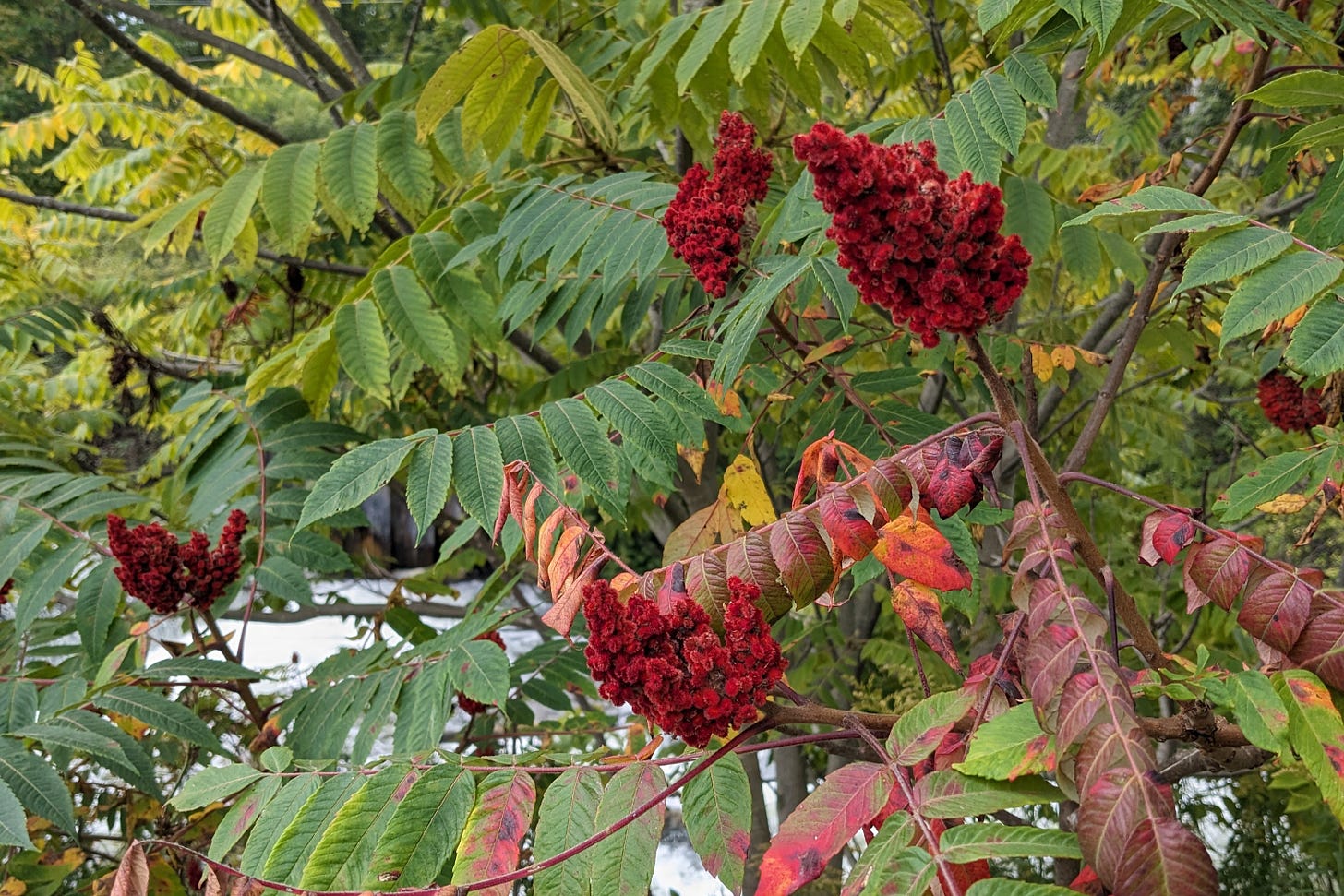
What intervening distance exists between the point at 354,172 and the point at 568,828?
5.70 ft

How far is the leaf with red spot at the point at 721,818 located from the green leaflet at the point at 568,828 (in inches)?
4.1

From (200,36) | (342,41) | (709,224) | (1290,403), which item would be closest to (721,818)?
(709,224)

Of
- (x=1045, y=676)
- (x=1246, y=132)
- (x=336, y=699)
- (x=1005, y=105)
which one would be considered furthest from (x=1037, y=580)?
(x=1246, y=132)

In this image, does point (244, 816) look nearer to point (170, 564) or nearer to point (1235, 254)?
point (170, 564)

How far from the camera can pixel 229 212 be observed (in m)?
2.19

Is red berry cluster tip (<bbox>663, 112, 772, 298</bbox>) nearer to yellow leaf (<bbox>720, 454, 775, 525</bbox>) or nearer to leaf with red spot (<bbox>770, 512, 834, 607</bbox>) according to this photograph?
yellow leaf (<bbox>720, 454, 775, 525</bbox>)

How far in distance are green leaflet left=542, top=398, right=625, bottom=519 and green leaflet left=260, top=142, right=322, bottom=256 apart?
3.41 ft

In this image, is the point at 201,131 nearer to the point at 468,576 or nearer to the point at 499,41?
the point at 499,41

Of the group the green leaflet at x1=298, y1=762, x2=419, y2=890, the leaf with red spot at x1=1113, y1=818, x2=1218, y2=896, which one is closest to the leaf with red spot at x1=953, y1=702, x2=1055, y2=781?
the leaf with red spot at x1=1113, y1=818, x2=1218, y2=896

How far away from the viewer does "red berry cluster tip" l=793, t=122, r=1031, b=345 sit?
86 centimetres

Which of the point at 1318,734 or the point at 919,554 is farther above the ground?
the point at 919,554

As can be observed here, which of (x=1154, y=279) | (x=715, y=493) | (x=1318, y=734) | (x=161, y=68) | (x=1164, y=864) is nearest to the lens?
(x=1164, y=864)

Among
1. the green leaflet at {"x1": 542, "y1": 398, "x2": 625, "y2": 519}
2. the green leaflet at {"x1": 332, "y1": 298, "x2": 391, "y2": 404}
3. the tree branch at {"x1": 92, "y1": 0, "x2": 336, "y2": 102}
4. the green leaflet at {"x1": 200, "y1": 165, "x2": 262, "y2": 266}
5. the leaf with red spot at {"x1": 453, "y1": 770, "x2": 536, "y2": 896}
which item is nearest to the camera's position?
the leaf with red spot at {"x1": 453, "y1": 770, "x2": 536, "y2": 896}

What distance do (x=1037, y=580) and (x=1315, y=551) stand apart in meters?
5.41
